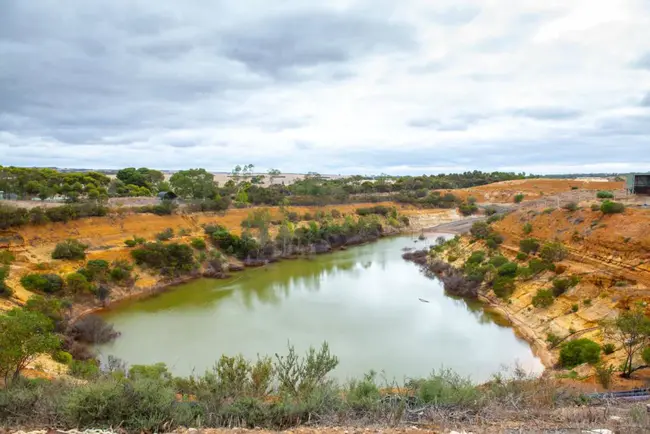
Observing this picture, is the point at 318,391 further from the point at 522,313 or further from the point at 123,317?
the point at 123,317

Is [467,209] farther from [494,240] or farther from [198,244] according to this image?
[198,244]

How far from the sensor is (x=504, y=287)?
2078 centimetres

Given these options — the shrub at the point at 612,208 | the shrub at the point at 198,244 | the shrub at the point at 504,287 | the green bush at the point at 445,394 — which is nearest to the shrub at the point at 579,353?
the shrub at the point at 504,287

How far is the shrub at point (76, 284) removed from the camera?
20.2 m

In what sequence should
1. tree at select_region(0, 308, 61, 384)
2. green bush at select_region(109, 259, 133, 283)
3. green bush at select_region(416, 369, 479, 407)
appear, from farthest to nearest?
green bush at select_region(109, 259, 133, 283)
tree at select_region(0, 308, 61, 384)
green bush at select_region(416, 369, 479, 407)

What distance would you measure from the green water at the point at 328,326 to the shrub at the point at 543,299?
1.90 metres

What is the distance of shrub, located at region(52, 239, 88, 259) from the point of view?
76.3 ft

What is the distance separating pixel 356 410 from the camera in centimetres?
614

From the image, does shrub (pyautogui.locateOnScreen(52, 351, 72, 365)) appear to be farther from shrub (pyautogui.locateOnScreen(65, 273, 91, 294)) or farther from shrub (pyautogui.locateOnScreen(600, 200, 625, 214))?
shrub (pyautogui.locateOnScreen(600, 200, 625, 214))

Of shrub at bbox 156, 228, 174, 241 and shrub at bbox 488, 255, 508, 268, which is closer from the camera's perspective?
shrub at bbox 488, 255, 508, 268

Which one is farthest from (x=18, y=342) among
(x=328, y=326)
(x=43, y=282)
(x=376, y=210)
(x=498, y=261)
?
(x=376, y=210)

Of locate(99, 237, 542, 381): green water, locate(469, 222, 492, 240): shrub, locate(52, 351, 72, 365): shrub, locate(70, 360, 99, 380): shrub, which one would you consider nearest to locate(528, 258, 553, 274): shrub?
locate(99, 237, 542, 381): green water

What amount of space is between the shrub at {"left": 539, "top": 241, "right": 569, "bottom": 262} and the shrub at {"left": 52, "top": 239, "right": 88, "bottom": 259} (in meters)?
Result: 26.0

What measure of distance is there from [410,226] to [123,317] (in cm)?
3973
